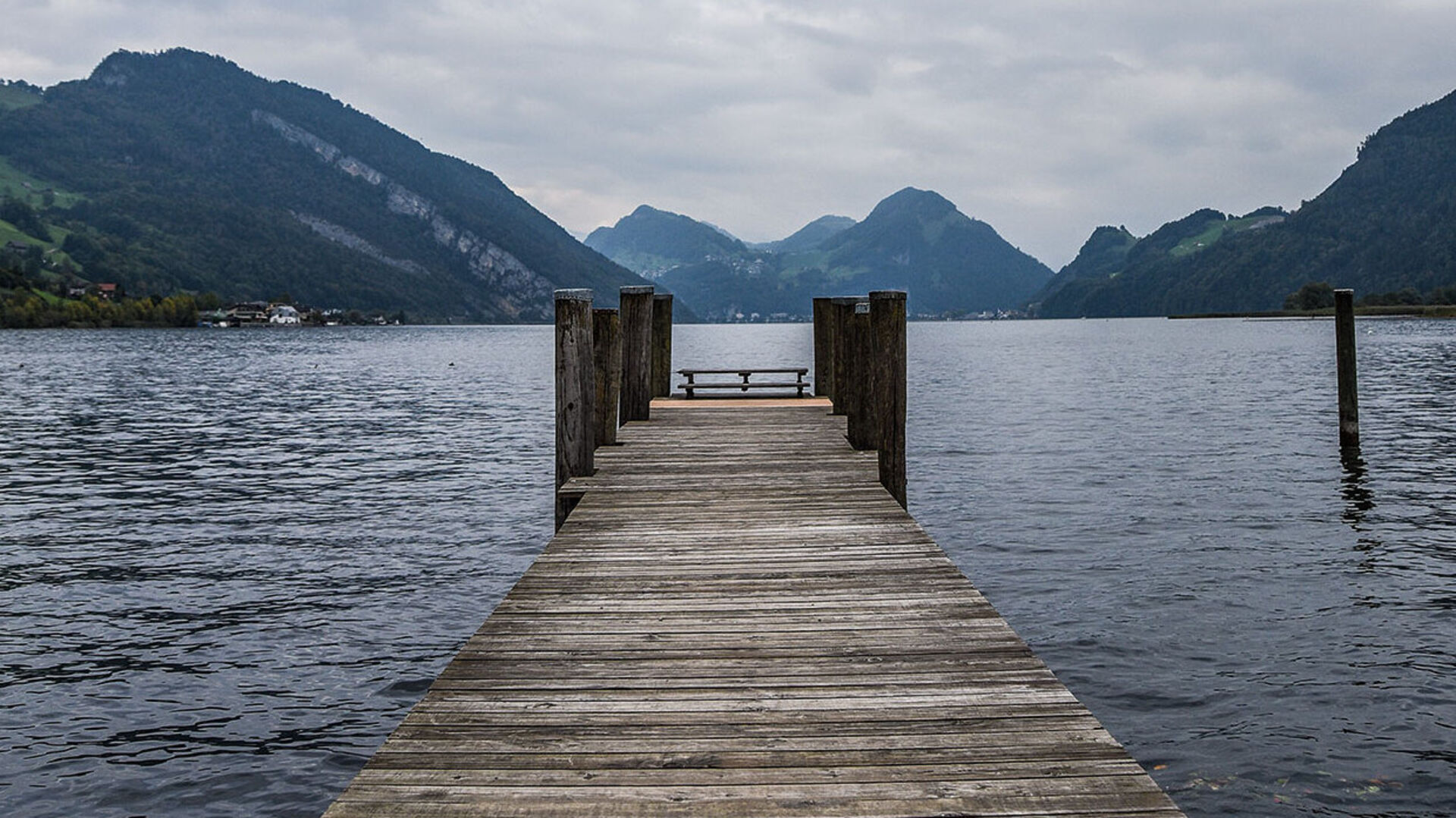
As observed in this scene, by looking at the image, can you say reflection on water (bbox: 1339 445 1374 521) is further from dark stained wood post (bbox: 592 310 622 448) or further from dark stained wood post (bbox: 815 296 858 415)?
dark stained wood post (bbox: 592 310 622 448)

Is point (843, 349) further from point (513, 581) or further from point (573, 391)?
point (573, 391)

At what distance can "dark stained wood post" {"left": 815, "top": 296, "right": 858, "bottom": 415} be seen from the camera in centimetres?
1562

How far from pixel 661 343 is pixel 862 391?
7175 millimetres

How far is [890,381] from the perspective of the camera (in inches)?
469

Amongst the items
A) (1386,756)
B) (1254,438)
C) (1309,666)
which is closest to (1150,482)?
(1254,438)

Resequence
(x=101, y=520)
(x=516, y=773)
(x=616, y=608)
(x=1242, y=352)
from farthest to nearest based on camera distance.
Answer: (x=1242, y=352) → (x=101, y=520) → (x=616, y=608) → (x=516, y=773)

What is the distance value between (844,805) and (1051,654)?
6906mm

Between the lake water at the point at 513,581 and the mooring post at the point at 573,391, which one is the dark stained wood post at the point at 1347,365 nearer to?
the lake water at the point at 513,581

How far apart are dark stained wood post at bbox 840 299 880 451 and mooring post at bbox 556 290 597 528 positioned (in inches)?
145

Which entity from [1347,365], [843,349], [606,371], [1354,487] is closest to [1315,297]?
[1347,365]

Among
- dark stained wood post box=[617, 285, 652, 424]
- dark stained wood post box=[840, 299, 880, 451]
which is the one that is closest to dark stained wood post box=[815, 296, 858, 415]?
dark stained wood post box=[840, 299, 880, 451]

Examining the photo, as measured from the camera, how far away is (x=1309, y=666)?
31.2 feet

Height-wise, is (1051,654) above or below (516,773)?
below

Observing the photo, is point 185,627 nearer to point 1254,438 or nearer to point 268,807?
point 268,807
